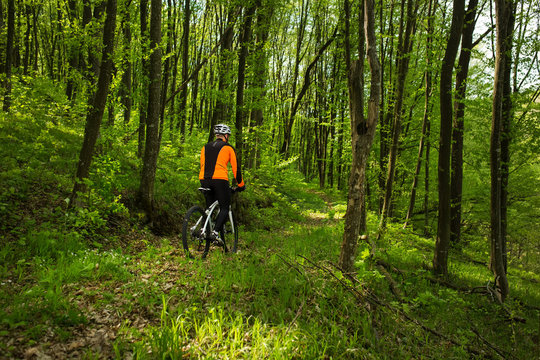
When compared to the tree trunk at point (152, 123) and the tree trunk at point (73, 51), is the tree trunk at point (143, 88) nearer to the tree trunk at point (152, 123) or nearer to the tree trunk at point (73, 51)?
the tree trunk at point (152, 123)

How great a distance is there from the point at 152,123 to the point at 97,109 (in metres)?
1.61

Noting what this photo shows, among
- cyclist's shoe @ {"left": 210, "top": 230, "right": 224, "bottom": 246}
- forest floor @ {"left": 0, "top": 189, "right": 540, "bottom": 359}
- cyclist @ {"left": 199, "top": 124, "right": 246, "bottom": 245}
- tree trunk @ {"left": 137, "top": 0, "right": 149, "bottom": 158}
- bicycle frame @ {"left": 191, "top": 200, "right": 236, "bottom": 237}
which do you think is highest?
tree trunk @ {"left": 137, "top": 0, "right": 149, "bottom": 158}

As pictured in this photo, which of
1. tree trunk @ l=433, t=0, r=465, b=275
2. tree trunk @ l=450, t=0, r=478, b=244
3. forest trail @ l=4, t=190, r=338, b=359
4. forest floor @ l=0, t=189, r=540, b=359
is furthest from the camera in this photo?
tree trunk @ l=450, t=0, r=478, b=244

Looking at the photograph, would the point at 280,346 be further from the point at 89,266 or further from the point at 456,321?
the point at 456,321

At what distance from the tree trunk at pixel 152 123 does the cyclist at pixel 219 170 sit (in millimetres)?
2230

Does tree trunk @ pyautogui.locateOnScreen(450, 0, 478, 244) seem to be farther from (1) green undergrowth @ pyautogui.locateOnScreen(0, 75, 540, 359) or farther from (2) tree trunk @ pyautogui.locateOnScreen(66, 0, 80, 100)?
(2) tree trunk @ pyautogui.locateOnScreen(66, 0, 80, 100)

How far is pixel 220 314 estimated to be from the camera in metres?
3.66

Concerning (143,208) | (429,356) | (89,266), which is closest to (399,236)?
(429,356)

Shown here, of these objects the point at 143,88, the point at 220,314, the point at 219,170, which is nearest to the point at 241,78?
the point at 143,88

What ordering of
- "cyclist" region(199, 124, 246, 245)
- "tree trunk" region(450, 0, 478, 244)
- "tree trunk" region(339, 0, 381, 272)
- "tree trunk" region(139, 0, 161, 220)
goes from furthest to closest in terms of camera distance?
"tree trunk" region(450, 0, 478, 244)
"tree trunk" region(139, 0, 161, 220)
"cyclist" region(199, 124, 246, 245)
"tree trunk" region(339, 0, 381, 272)

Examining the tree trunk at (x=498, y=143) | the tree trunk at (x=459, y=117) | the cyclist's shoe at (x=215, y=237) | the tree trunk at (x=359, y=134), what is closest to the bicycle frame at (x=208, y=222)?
the cyclist's shoe at (x=215, y=237)

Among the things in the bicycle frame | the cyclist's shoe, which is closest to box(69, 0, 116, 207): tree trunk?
the bicycle frame

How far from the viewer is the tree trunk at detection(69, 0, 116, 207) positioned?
20.4 ft

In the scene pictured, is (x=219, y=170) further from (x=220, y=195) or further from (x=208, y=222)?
(x=208, y=222)
